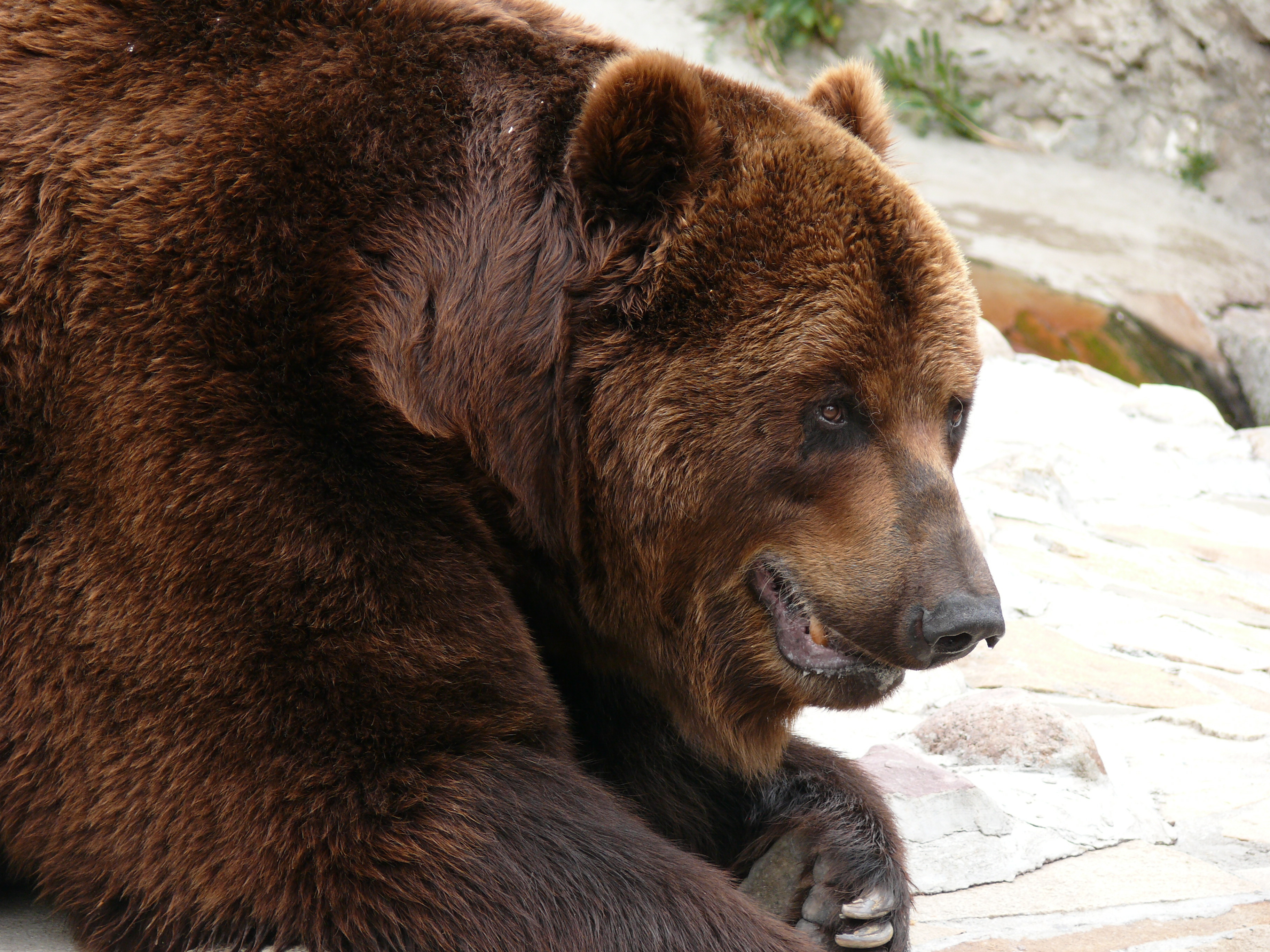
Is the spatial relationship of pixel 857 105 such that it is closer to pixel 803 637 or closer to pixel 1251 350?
pixel 803 637

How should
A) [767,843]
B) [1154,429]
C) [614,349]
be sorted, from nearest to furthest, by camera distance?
[614,349]
[767,843]
[1154,429]

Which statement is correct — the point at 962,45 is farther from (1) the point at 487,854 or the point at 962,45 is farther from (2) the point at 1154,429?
(1) the point at 487,854

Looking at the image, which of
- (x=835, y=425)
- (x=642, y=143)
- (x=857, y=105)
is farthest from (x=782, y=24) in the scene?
(x=835, y=425)

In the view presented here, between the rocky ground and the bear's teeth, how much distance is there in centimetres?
77

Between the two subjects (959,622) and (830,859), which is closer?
(959,622)

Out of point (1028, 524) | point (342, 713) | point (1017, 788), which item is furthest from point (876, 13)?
point (342, 713)

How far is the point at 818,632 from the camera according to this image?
2777 millimetres

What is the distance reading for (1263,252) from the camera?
11.9m

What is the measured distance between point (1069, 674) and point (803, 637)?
2460mm

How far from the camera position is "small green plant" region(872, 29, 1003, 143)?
12.7 meters

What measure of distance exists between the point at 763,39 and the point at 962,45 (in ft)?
6.24

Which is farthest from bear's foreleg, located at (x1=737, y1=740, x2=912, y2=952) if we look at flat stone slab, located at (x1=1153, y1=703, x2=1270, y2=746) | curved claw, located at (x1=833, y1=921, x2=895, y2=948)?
flat stone slab, located at (x1=1153, y1=703, x2=1270, y2=746)

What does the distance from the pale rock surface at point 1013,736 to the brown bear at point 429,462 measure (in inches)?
44.0

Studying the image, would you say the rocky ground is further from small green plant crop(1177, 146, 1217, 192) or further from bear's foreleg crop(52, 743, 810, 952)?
small green plant crop(1177, 146, 1217, 192)
